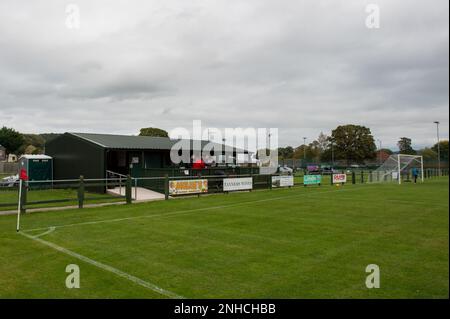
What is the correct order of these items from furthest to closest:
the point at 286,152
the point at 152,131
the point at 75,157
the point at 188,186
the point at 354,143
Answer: the point at 286,152 → the point at 354,143 → the point at 152,131 → the point at 75,157 → the point at 188,186

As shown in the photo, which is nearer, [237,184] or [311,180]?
[237,184]

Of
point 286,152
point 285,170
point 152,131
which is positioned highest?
point 152,131

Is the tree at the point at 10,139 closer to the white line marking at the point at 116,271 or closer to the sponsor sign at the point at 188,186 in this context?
the sponsor sign at the point at 188,186

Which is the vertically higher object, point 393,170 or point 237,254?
point 393,170

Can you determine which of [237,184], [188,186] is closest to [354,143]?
[237,184]

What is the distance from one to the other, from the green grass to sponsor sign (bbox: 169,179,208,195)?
631 centimetres

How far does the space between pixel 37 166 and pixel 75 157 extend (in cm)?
354

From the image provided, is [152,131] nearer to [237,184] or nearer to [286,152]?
[237,184]

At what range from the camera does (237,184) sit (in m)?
23.1

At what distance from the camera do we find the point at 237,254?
7402 millimetres

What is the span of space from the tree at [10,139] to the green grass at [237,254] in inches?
2711

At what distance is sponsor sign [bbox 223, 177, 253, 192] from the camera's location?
73.2ft

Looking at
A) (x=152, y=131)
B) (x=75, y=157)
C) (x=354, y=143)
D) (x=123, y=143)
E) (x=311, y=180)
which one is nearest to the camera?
(x=75, y=157)

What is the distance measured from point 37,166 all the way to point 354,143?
74.2 metres
